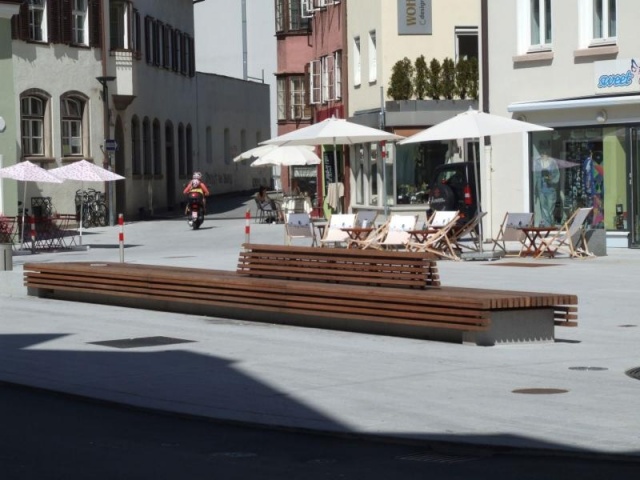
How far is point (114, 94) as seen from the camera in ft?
164

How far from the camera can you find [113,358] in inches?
524

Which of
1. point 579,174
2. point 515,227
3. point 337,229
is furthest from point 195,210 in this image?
point 515,227

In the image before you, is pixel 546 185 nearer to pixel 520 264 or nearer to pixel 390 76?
pixel 520 264

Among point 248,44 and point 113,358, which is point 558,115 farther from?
point 248,44

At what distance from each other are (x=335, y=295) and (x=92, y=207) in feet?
110

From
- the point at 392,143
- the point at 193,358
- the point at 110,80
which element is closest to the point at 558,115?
the point at 392,143

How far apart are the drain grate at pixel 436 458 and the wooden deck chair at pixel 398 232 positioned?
17.5 meters

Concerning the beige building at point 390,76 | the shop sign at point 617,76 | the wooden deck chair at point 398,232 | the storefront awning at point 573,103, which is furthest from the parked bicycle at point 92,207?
the shop sign at point 617,76

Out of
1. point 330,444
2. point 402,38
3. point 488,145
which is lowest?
point 330,444

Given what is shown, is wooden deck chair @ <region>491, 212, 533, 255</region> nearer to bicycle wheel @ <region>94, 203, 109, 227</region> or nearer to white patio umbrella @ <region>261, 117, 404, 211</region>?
white patio umbrella @ <region>261, 117, 404, 211</region>

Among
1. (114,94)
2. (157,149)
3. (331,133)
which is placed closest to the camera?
(331,133)

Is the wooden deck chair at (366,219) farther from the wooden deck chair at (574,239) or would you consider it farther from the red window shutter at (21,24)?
the red window shutter at (21,24)

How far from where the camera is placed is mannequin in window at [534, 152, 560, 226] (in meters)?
31.0

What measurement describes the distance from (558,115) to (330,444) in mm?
22186
